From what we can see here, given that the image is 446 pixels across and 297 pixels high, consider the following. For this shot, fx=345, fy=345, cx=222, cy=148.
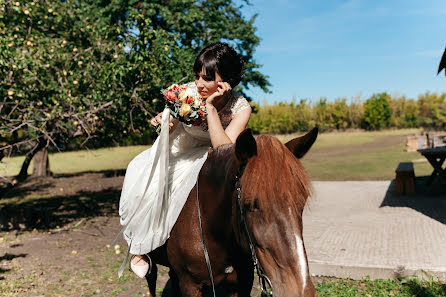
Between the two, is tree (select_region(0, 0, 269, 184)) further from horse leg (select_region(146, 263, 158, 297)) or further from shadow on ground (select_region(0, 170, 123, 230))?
horse leg (select_region(146, 263, 158, 297))

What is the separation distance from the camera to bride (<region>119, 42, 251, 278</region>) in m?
2.73

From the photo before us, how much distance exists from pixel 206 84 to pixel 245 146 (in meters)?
1.07

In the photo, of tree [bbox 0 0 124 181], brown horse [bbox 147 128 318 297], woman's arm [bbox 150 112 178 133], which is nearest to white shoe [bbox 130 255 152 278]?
brown horse [bbox 147 128 318 297]

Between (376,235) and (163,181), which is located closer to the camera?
(163,181)

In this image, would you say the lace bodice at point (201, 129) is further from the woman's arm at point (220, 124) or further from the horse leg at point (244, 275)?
the horse leg at point (244, 275)

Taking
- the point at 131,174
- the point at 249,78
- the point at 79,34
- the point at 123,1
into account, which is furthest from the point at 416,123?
the point at 131,174

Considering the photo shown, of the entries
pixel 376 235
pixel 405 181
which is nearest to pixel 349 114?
pixel 405 181

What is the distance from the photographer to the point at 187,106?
8.69 feet

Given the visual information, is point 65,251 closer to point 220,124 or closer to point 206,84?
point 206,84

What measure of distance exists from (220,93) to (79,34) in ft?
25.4

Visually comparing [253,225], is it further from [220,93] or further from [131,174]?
[131,174]

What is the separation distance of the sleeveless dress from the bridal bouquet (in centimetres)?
8

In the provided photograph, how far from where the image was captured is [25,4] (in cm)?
736

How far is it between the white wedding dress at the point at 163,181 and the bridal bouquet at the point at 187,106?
0.08m
